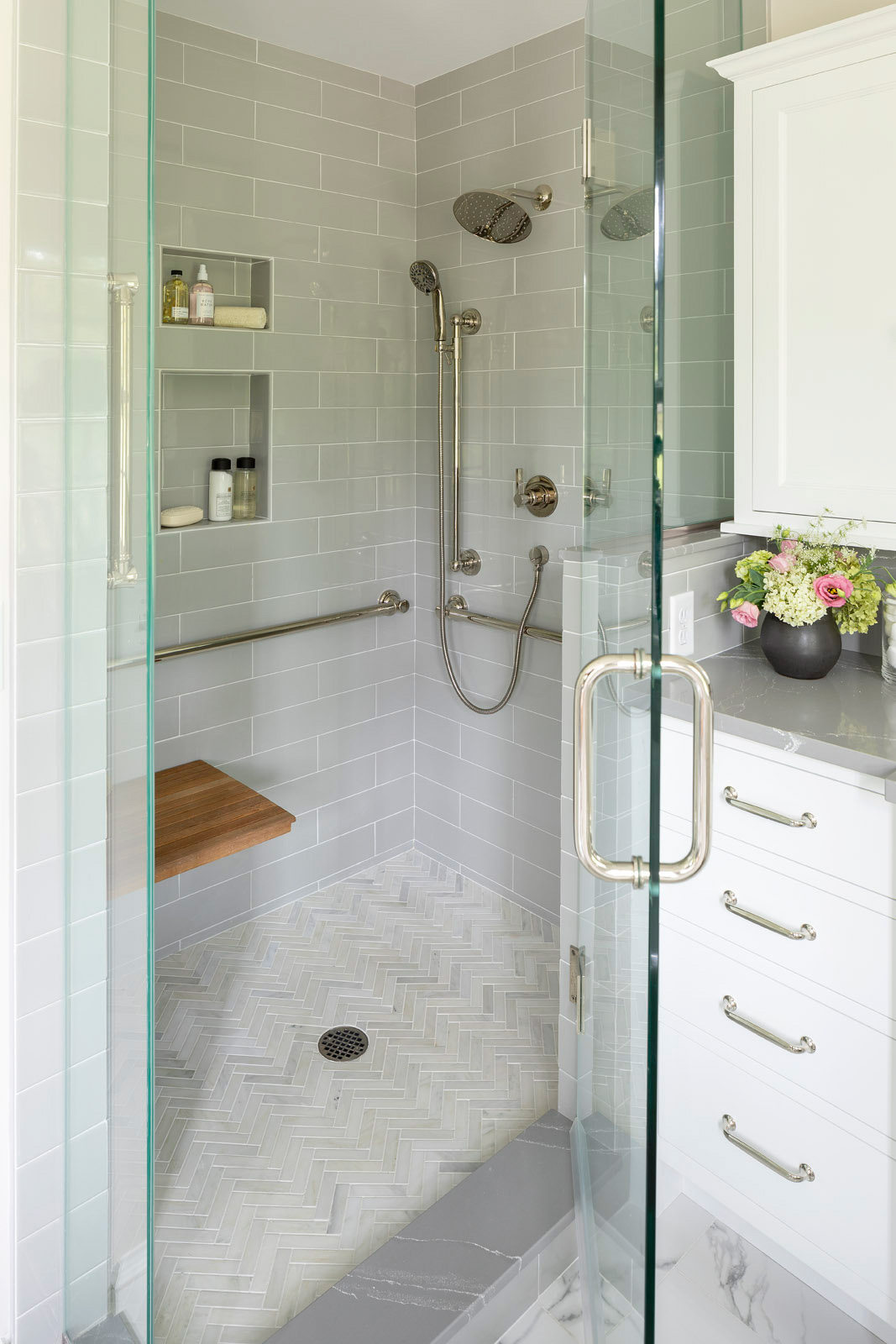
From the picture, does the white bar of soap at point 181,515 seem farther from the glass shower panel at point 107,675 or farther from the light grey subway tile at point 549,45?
the light grey subway tile at point 549,45

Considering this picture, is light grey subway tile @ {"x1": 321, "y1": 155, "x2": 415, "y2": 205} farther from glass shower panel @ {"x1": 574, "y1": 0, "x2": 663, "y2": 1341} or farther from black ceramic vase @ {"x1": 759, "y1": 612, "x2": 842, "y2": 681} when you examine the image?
black ceramic vase @ {"x1": 759, "y1": 612, "x2": 842, "y2": 681}

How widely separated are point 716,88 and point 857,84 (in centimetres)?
37

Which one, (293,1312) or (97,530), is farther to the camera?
(293,1312)

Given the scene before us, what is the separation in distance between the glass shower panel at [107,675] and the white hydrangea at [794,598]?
1161mm

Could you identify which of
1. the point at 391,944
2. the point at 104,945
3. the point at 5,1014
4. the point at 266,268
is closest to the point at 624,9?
the point at 104,945

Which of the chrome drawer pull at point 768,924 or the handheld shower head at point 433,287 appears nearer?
the chrome drawer pull at point 768,924

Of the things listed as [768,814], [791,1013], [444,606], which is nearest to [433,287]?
[444,606]

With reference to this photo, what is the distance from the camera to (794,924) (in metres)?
1.52

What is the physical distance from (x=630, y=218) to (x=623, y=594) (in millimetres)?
366

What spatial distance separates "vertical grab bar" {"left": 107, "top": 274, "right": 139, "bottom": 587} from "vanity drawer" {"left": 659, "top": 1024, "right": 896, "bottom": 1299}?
4.28ft

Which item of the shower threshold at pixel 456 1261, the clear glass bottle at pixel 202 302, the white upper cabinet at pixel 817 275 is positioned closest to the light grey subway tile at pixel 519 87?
the white upper cabinet at pixel 817 275

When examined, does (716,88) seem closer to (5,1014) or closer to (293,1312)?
(5,1014)

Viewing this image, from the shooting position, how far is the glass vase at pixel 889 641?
1739mm

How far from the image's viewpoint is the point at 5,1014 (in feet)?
4.42
